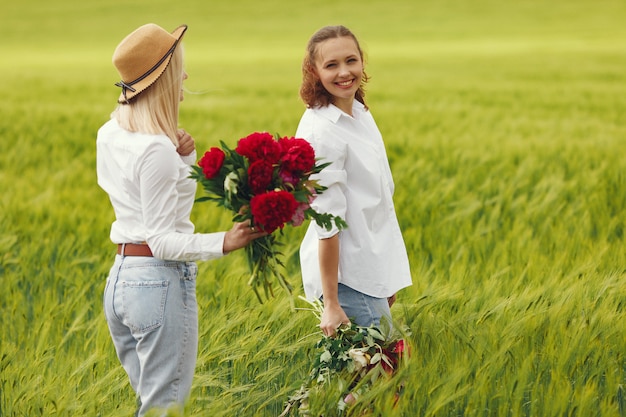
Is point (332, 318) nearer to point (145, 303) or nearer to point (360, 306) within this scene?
point (360, 306)

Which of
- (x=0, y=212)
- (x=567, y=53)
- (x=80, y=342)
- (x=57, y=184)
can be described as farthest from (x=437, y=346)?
(x=567, y=53)

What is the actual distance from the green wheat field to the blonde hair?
0.86 m

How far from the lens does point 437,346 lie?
122 inches

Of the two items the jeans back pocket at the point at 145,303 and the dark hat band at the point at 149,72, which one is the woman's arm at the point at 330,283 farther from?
the dark hat band at the point at 149,72

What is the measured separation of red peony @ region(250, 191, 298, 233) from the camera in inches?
90.2

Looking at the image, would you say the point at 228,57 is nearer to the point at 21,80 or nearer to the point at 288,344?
the point at 21,80

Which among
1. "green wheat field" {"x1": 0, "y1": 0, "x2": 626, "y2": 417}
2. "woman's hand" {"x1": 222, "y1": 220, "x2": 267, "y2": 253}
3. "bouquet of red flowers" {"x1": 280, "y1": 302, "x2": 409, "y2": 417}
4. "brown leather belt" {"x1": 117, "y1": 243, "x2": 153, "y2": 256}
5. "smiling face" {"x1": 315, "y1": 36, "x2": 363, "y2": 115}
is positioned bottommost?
"green wheat field" {"x1": 0, "y1": 0, "x2": 626, "y2": 417}

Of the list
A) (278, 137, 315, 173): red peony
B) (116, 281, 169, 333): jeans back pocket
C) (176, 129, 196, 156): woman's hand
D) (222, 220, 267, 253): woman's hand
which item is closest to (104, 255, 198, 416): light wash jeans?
(116, 281, 169, 333): jeans back pocket

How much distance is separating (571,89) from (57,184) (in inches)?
390

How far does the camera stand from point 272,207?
2289 mm

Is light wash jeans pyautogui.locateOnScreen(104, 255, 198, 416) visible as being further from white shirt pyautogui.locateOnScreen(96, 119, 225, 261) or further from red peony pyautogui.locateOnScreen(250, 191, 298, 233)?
red peony pyautogui.locateOnScreen(250, 191, 298, 233)

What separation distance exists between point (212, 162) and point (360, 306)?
738 millimetres

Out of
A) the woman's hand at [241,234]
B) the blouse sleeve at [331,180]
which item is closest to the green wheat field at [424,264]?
the blouse sleeve at [331,180]

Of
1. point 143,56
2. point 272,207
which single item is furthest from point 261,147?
point 143,56
